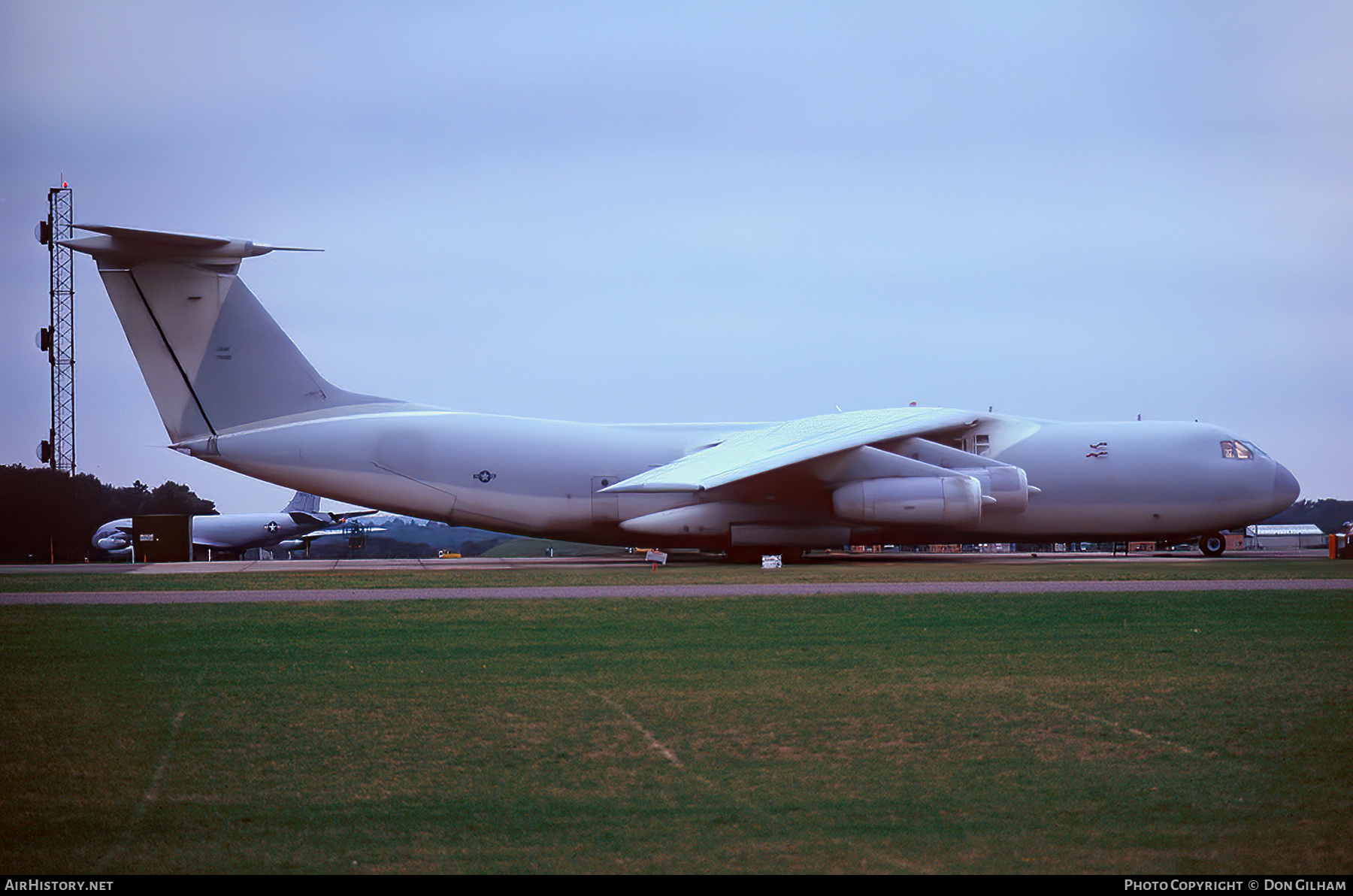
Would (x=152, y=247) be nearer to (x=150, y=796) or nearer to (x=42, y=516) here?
(x=42, y=516)

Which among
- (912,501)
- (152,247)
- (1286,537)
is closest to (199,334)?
(152,247)

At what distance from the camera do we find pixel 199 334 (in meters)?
24.0

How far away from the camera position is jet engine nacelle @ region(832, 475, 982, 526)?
891 inches

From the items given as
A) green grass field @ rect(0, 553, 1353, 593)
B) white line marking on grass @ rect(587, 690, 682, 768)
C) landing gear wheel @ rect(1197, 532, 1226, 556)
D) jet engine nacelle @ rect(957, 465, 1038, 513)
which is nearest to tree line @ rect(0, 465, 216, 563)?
green grass field @ rect(0, 553, 1353, 593)

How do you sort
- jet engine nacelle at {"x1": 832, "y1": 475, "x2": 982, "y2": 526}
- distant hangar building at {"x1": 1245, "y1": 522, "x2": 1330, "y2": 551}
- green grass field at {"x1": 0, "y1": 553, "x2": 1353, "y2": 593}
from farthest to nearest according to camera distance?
distant hangar building at {"x1": 1245, "y1": 522, "x2": 1330, "y2": 551} → jet engine nacelle at {"x1": 832, "y1": 475, "x2": 982, "y2": 526} → green grass field at {"x1": 0, "y1": 553, "x2": 1353, "y2": 593}

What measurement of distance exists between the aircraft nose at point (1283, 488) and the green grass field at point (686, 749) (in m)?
16.2

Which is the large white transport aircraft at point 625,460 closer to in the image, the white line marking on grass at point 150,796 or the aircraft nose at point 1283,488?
the aircraft nose at point 1283,488

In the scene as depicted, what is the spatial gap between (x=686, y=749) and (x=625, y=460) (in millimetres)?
18683

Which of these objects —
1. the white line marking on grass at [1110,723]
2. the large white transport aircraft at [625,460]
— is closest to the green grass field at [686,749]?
the white line marking on grass at [1110,723]

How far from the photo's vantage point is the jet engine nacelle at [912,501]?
22.6 metres

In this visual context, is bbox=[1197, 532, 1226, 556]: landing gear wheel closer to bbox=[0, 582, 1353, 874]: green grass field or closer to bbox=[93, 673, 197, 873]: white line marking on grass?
bbox=[0, 582, 1353, 874]: green grass field

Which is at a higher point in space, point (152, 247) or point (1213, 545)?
point (152, 247)

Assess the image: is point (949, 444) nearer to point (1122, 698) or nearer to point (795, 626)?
point (795, 626)

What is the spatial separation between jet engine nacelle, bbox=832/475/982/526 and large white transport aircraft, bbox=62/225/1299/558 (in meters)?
0.04
